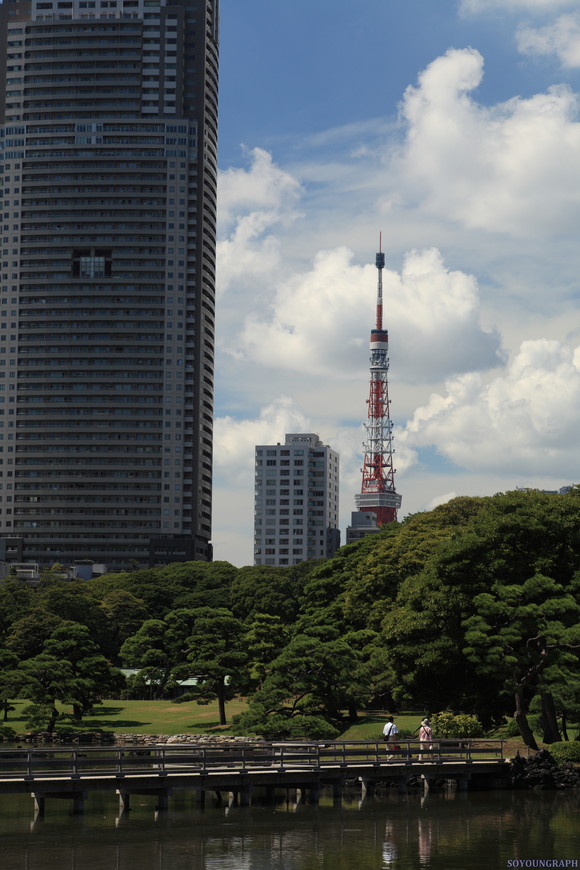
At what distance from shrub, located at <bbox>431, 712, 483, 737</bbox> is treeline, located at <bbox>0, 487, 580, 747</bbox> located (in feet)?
1.69

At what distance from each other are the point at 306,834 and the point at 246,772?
7223 millimetres

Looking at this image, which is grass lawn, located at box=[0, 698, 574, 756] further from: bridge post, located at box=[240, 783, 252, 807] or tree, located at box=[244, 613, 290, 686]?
bridge post, located at box=[240, 783, 252, 807]

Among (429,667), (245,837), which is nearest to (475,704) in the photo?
(429,667)

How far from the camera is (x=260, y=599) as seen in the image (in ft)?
470

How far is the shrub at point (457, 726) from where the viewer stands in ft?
194

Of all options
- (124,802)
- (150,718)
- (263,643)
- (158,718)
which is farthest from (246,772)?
(150,718)

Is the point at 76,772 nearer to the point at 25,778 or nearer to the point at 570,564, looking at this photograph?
the point at 25,778

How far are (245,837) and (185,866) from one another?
5.76 metres

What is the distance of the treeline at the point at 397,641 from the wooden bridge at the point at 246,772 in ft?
12.5

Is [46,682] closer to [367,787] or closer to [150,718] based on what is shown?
[150,718]

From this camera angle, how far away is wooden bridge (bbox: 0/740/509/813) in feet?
147

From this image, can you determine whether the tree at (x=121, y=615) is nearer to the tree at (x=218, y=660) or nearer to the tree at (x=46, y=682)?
the tree at (x=218, y=660)

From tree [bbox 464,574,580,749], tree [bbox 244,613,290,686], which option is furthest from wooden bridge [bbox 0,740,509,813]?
tree [bbox 244,613,290,686]

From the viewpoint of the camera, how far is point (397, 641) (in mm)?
58844
